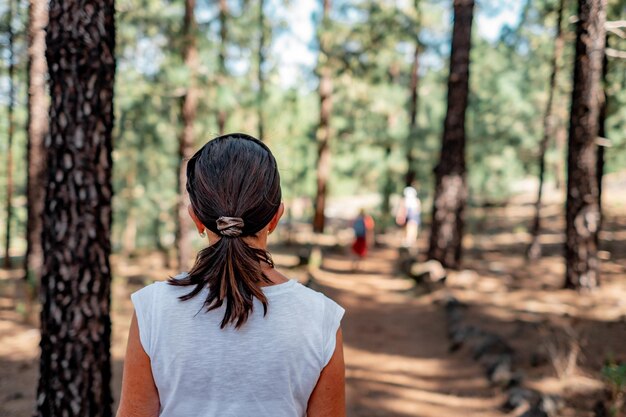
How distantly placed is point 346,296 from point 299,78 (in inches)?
587

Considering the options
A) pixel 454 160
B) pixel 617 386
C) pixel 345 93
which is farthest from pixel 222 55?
pixel 617 386

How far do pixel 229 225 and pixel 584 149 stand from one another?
872cm

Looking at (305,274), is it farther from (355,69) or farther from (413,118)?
(413,118)

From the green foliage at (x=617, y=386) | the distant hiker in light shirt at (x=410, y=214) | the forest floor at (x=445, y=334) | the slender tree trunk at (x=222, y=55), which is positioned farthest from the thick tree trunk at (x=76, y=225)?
the distant hiker in light shirt at (x=410, y=214)

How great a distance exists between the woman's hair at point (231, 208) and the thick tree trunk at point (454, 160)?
11.1 metres

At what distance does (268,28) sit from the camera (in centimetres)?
1939

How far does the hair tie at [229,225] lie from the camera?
1505 mm

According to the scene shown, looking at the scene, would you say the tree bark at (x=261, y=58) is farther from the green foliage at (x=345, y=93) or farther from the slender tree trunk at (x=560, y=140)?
the slender tree trunk at (x=560, y=140)

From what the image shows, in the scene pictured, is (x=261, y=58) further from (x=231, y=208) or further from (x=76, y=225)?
(x=231, y=208)

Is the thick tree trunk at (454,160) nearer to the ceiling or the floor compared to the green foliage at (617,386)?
nearer to the ceiling

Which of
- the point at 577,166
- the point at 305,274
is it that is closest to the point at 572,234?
the point at 577,166

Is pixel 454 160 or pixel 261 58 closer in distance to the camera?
pixel 454 160

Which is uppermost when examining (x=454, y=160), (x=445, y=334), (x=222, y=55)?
(x=222, y=55)

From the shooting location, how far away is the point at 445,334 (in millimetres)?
8555
